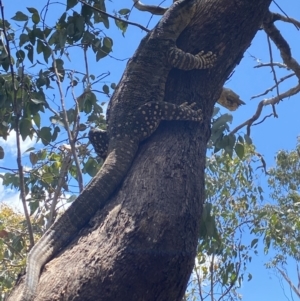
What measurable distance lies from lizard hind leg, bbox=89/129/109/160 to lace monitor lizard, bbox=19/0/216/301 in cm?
11

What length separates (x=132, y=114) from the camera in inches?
138

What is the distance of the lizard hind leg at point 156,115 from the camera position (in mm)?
3006

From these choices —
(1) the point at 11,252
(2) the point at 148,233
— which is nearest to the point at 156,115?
(2) the point at 148,233

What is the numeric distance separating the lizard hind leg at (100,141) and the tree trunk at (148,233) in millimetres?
642

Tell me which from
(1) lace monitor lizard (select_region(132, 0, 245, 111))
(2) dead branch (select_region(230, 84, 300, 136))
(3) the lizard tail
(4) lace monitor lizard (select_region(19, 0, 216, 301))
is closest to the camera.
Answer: (3) the lizard tail

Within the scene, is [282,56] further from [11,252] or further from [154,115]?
[11,252]

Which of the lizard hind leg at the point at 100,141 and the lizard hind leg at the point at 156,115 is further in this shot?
the lizard hind leg at the point at 100,141

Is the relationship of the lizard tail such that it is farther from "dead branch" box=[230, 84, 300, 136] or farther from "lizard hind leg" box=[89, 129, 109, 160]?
"dead branch" box=[230, 84, 300, 136]

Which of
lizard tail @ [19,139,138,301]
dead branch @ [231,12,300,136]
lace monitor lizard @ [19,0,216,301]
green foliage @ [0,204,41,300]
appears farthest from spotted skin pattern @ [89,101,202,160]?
green foliage @ [0,204,41,300]

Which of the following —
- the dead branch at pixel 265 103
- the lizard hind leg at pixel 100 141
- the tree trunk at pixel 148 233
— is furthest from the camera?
the dead branch at pixel 265 103

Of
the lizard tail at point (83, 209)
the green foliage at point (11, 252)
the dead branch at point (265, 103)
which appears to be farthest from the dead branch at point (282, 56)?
the green foliage at point (11, 252)

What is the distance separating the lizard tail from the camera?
8.39 ft

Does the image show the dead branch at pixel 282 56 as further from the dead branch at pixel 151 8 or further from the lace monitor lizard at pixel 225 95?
the dead branch at pixel 151 8

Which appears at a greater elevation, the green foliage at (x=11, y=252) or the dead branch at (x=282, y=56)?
the dead branch at (x=282, y=56)
